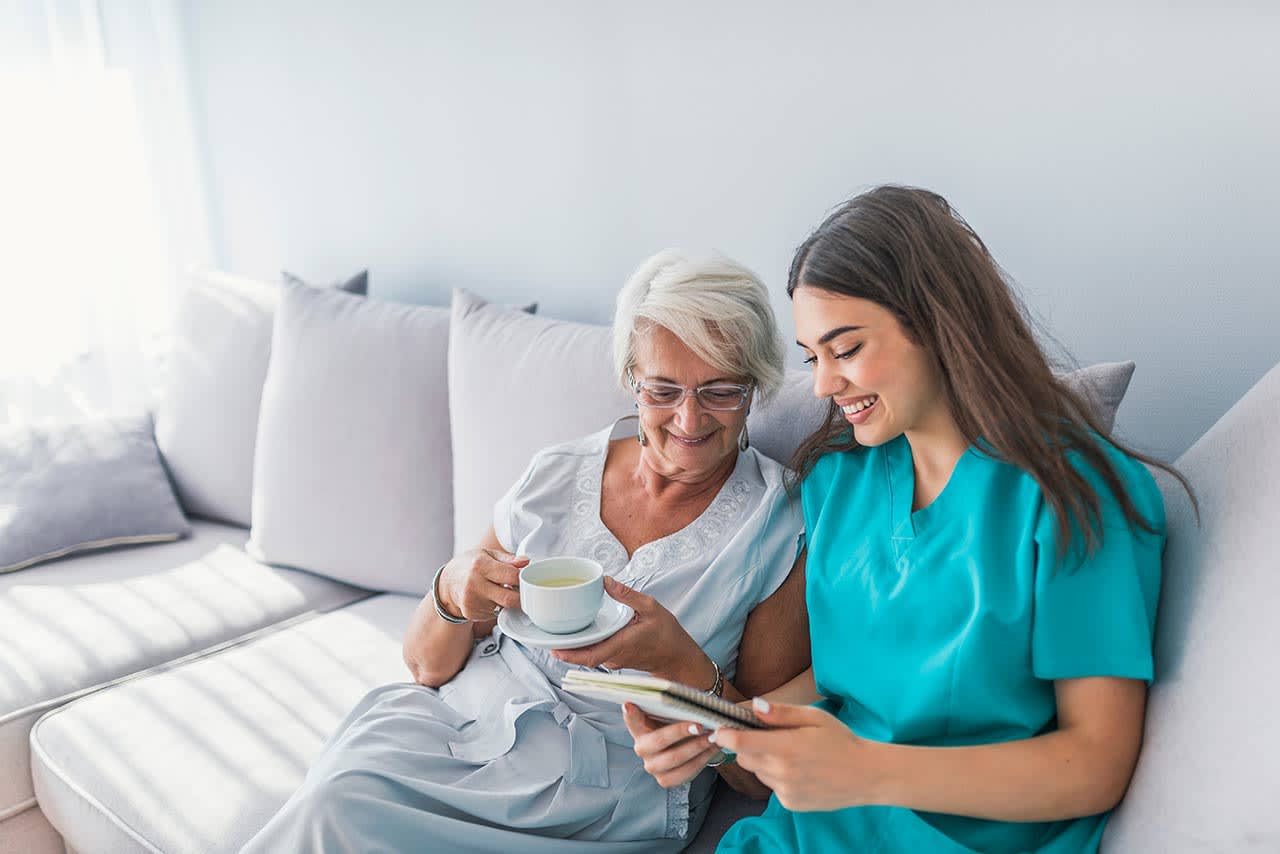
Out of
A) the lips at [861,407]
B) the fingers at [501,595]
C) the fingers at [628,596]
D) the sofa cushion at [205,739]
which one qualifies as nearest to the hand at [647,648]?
the fingers at [628,596]

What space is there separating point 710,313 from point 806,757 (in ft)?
2.05

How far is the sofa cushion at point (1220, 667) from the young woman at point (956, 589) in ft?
0.12

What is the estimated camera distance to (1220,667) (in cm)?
105

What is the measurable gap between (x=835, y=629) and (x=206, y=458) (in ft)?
5.86

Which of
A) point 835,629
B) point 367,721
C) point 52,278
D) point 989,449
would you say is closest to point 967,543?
point 989,449

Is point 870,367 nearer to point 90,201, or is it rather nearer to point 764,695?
point 764,695

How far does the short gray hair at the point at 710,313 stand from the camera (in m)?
1.46

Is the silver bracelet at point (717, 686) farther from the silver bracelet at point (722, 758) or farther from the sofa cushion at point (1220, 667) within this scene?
the sofa cushion at point (1220, 667)

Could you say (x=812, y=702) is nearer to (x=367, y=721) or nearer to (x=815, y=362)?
(x=815, y=362)

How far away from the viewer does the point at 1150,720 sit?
1126 mm

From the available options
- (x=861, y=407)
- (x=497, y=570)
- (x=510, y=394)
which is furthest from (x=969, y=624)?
(x=510, y=394)

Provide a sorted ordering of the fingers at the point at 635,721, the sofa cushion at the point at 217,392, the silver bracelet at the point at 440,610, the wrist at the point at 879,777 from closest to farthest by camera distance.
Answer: the wrist at the point at 879,777 → the fingers at the point at 635,721 → the silver bracelet at the point at 440,610 → the sofa cushion at the point at 217,392

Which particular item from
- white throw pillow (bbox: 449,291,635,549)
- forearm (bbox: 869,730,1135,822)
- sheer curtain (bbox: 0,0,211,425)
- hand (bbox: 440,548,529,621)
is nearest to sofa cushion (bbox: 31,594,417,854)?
white throw pillow (bbox: 449,291,635,549)

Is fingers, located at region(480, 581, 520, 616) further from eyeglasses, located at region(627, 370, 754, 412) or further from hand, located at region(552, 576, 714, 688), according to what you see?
eyeglasses, located at region(627, 370, 754, 412)
